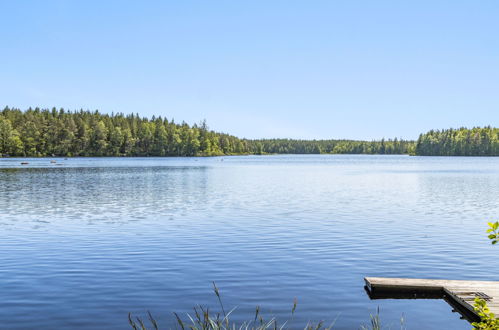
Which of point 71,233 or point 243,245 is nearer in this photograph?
point 243,245

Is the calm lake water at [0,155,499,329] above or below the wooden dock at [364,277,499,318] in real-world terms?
below

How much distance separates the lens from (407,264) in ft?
68.9

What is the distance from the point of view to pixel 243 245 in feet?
82.6

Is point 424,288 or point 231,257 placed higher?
point 424,288

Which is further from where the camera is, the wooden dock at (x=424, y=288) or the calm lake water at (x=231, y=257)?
the wooden dock at (x=424, y=288)

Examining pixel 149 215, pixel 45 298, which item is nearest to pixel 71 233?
pixel 149 215

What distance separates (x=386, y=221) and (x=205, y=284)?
64.3 feet

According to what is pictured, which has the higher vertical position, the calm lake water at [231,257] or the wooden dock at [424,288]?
the wooden dock at [424,288]

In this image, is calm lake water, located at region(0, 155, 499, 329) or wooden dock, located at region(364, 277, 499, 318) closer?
calm lake water, located at region(0, 155, 499, 329)

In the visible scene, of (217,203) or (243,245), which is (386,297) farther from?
(217,203)

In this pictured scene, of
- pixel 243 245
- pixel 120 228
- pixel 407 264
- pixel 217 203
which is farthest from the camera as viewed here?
pixel 217 203

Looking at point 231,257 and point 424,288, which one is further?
point 231,257

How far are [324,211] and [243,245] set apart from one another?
15.4 meters

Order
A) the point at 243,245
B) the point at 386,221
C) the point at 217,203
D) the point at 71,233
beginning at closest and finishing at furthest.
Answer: the point at 243,245, the point at 71,233, the point at 386,221, the point at 217,203
